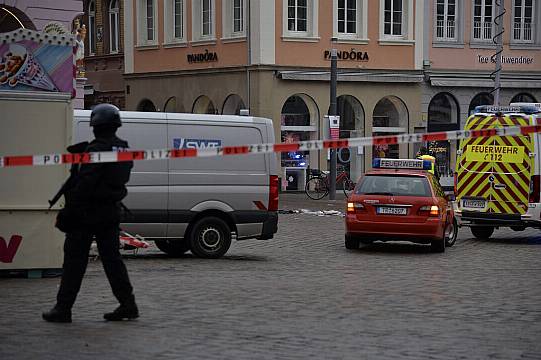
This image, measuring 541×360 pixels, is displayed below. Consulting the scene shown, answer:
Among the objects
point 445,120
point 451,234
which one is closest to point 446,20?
point 445,120

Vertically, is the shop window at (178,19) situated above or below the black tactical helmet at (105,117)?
above

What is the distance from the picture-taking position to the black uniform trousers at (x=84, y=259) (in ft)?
29.8

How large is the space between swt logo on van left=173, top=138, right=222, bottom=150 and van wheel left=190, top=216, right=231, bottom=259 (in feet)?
3.63

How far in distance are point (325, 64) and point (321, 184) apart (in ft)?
21.7

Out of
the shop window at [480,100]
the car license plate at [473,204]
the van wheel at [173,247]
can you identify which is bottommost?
the van wheel at [173,247]

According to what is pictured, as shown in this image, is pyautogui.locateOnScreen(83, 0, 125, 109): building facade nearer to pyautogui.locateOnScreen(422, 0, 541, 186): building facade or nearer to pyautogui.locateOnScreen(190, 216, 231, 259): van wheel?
pyautogui.locateOnScreen(422, 0, 541, 186): building facade

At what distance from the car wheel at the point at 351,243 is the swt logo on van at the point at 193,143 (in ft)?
12.7

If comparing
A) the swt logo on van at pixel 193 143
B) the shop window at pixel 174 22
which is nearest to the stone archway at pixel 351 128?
the shop window at pixel 174 22

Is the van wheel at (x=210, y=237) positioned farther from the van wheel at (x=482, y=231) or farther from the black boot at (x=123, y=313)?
the van wheel at (x=482, y=231)

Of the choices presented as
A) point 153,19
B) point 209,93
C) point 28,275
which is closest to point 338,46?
point 209,93

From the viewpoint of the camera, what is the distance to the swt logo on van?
1619 centimetres

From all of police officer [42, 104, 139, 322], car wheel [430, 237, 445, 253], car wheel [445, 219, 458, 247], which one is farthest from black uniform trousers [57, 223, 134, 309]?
car wheel [445, 219, 458, 247]

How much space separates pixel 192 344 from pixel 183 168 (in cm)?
789

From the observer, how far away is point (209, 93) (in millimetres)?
44094
